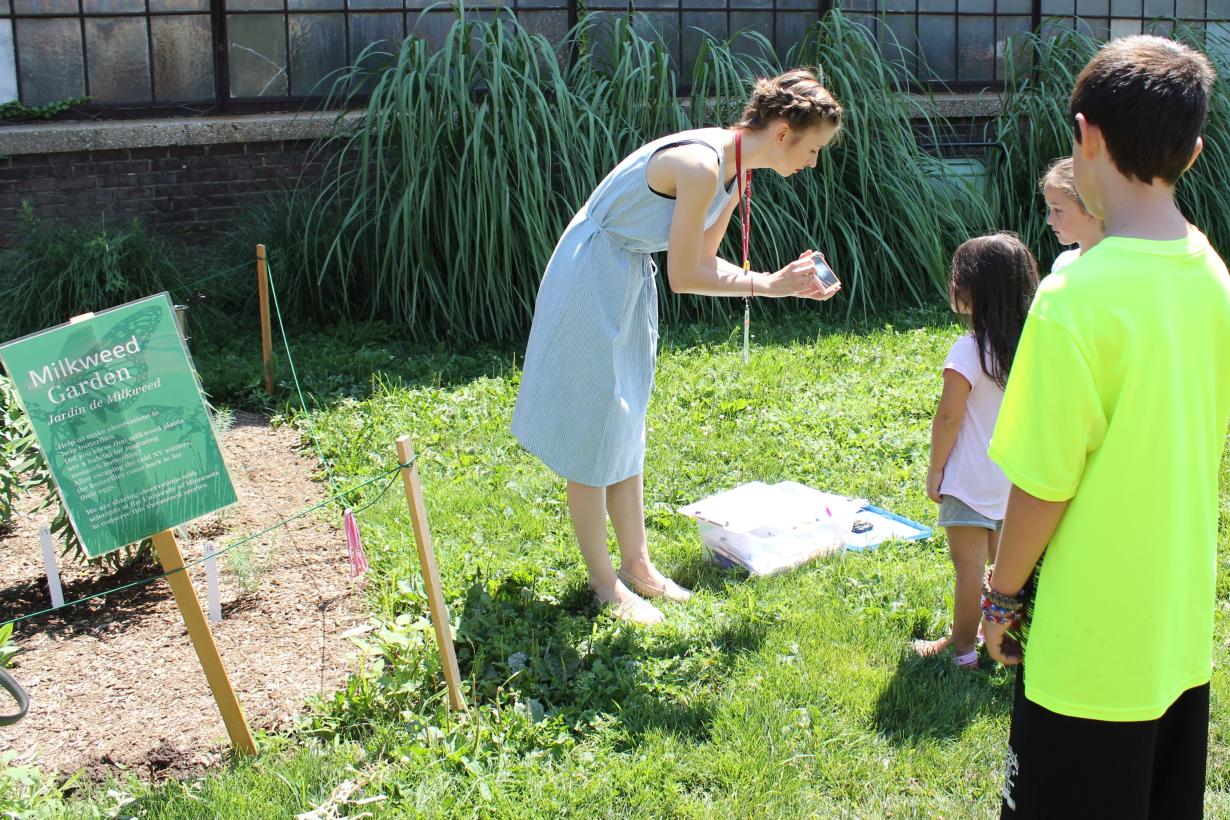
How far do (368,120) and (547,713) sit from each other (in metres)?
4.96

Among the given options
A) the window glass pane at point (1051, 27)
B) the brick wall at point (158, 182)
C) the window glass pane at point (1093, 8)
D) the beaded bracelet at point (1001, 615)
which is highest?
the window glass pane at point (1093, 8)

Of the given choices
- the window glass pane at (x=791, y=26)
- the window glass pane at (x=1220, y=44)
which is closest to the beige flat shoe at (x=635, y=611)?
the window glass pane at (x=791, y=26)

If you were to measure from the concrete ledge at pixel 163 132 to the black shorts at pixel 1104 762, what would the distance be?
260 inches

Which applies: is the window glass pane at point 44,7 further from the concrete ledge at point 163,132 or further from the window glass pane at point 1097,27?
the window glass pane at point 1097,27

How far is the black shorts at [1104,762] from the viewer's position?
6.14 feet

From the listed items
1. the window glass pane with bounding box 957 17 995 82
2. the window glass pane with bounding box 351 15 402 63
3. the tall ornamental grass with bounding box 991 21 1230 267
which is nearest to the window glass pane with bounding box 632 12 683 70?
the window glass pane with bounding box 351 15 402 63

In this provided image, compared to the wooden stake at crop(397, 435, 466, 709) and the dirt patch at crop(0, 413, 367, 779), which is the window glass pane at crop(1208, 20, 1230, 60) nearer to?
the dirt patch at crop(0, 413, 367, 779)

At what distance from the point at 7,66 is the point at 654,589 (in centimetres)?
617

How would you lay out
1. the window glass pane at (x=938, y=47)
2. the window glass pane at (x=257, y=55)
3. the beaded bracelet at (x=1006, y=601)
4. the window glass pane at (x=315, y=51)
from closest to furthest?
the beaded bracelet at (x=1006, y=601)
the window glass pane at (x=257, y=55)
the window glass pane at (x=315, y=51)
the window glass pane at (x=938, y=47)

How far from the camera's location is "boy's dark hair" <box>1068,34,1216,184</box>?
1.73m

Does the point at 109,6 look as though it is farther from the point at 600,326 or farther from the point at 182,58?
the point at 600,326

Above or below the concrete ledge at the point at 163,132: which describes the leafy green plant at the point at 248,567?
below

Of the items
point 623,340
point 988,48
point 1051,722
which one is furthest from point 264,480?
point 988,48

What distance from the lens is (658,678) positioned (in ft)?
11.2
